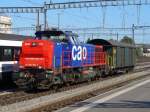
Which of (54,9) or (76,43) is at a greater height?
(54,9)

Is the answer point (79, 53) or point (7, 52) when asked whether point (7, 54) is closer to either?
point (7, 52)

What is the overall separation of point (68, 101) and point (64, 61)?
23.3 ft

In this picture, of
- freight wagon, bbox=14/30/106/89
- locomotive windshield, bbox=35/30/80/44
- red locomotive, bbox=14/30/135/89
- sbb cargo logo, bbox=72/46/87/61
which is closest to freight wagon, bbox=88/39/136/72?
red locomotive, bbox=14/30/135/89

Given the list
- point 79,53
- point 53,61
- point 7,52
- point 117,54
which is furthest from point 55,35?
point 117,54

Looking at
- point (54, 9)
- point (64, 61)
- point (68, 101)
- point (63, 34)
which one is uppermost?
point (54, 9)

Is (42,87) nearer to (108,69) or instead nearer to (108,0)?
(108,69)

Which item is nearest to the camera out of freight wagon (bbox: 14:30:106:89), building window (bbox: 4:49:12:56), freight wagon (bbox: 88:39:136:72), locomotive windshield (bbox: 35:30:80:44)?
freight wagon (bbox: 14:30:106:89)

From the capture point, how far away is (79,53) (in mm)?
27219

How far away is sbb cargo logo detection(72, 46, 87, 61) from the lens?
26047mm

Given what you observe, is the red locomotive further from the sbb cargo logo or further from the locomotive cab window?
the locomotive cab window

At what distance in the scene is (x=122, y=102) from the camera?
54.5ft

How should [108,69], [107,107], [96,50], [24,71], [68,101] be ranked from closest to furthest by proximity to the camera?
[107,107] < [68,101] < [24,71] < [96,50] < [108,69]

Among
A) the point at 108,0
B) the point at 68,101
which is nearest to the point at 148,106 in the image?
the point at 68,101

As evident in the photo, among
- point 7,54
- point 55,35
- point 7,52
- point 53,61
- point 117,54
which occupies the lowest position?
point 53,61
